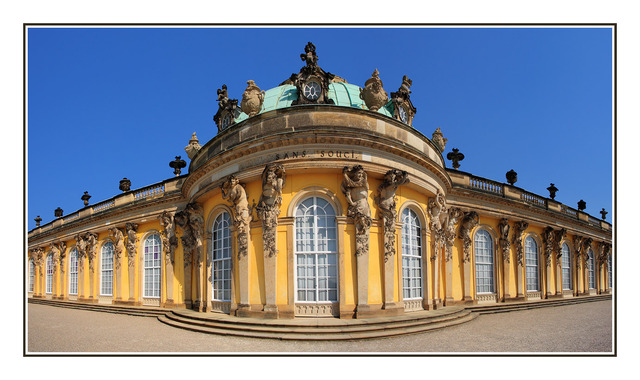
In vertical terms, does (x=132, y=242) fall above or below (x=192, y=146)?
below

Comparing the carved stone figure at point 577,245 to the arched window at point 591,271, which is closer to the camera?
the carved stone figure at point 577,245

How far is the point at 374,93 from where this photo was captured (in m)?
15.1

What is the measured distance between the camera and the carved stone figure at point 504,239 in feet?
69.7

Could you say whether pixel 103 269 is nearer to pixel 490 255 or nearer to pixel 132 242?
pixel 132 242

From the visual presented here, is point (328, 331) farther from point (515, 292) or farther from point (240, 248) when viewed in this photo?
point (515, 292)

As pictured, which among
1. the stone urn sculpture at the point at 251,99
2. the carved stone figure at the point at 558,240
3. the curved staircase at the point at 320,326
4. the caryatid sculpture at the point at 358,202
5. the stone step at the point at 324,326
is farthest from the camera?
the carved stone figure at the point at 558,240

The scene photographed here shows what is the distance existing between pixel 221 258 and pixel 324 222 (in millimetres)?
5210

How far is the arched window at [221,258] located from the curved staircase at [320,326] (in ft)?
5.99

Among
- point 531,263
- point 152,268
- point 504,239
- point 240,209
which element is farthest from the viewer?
point 531,263

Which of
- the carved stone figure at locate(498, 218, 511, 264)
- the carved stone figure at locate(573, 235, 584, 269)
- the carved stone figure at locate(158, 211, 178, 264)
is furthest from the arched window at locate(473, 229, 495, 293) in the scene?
the carved stone figure at locate(158, 211, 178, 264)

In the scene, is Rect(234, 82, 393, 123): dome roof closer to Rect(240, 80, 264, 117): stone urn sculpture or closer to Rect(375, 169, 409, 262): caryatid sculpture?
Rect(240, 80, 264, 117): stone urn sculpture

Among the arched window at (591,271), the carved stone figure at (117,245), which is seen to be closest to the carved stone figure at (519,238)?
the arched window at (591,271)

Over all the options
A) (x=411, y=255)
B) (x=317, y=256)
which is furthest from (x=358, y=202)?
(x=411, y=255)

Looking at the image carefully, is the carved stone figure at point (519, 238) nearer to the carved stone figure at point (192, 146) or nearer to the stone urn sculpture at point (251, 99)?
the stone urn sculpture at point (251, 99)
